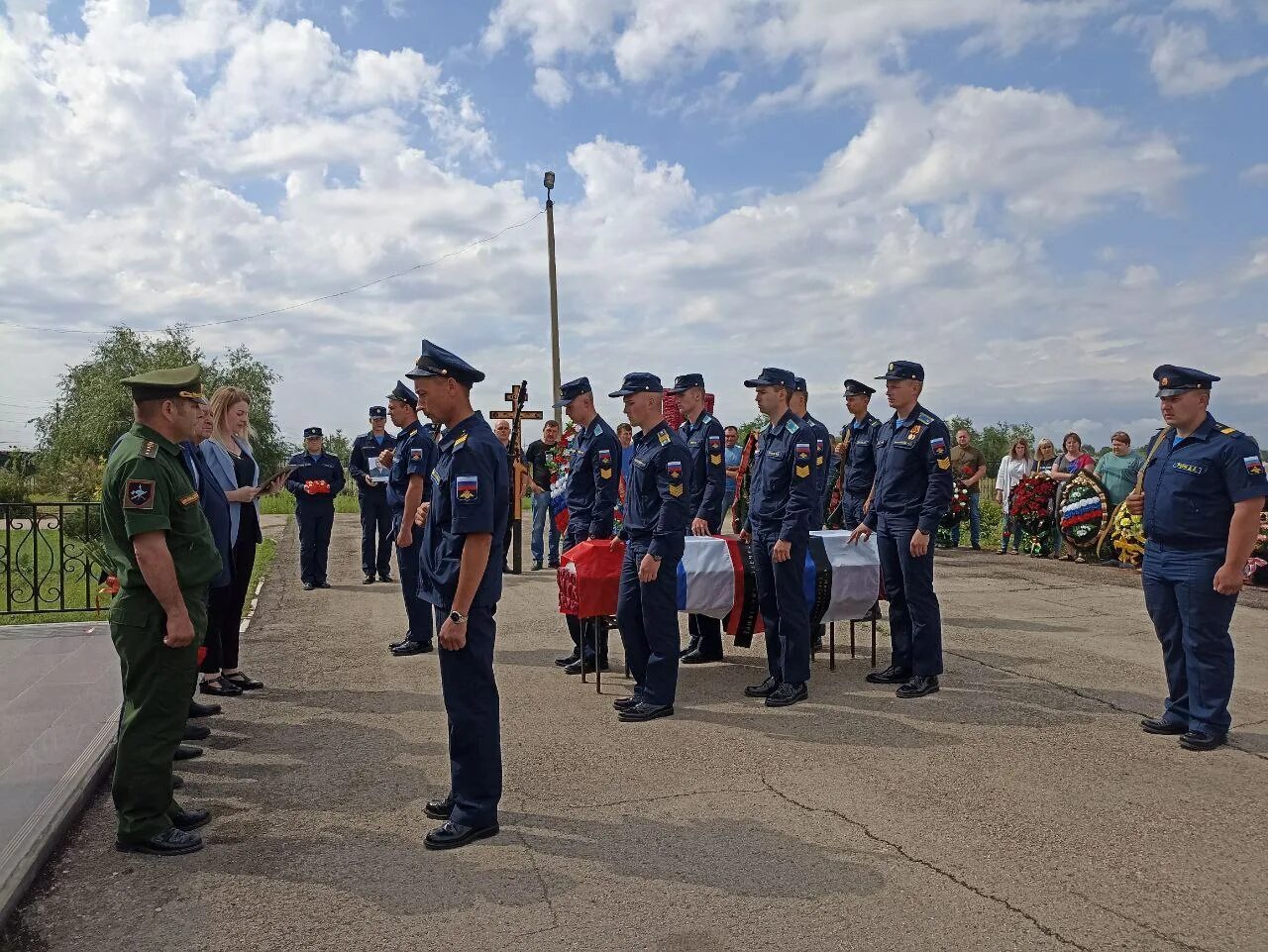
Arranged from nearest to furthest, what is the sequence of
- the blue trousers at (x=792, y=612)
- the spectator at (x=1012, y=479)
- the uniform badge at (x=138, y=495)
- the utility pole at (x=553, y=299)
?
the uniform badge at (x=138, y=495) < the blue trousers at (x=792, y=612) < the spectator at (x=1012, y=479) < the utility pole at (x=553, y=299)

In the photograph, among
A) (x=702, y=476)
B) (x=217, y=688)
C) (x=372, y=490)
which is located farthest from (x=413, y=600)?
(x=372, y=490)

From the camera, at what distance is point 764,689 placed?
6.31 metres

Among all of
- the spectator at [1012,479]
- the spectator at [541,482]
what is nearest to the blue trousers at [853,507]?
the spectator at [541,482]

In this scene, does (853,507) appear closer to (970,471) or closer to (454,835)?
(970,471)

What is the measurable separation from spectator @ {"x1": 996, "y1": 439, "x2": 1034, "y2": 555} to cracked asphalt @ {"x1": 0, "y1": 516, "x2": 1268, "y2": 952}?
27.9ft

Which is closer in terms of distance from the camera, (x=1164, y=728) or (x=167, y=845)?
(x=167, y=845)

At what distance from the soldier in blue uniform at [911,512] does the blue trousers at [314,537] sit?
708 cm

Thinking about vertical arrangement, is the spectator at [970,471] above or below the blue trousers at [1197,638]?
above

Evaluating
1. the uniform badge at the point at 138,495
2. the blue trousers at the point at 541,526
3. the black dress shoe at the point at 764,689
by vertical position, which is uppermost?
the uniform badge at the point at 138,495

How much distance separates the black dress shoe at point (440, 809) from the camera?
4094mm

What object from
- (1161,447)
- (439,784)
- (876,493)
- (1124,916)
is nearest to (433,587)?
(439,784)

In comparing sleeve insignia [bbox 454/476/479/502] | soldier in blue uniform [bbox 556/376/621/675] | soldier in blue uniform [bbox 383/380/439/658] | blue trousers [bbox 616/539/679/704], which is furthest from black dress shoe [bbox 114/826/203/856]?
soldier in blue uniform [bbox 383/380/439/658]

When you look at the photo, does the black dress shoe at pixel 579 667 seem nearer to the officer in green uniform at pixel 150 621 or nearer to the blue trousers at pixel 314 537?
the officer in green uniform at pixel 150 621

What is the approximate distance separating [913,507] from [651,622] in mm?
2004
